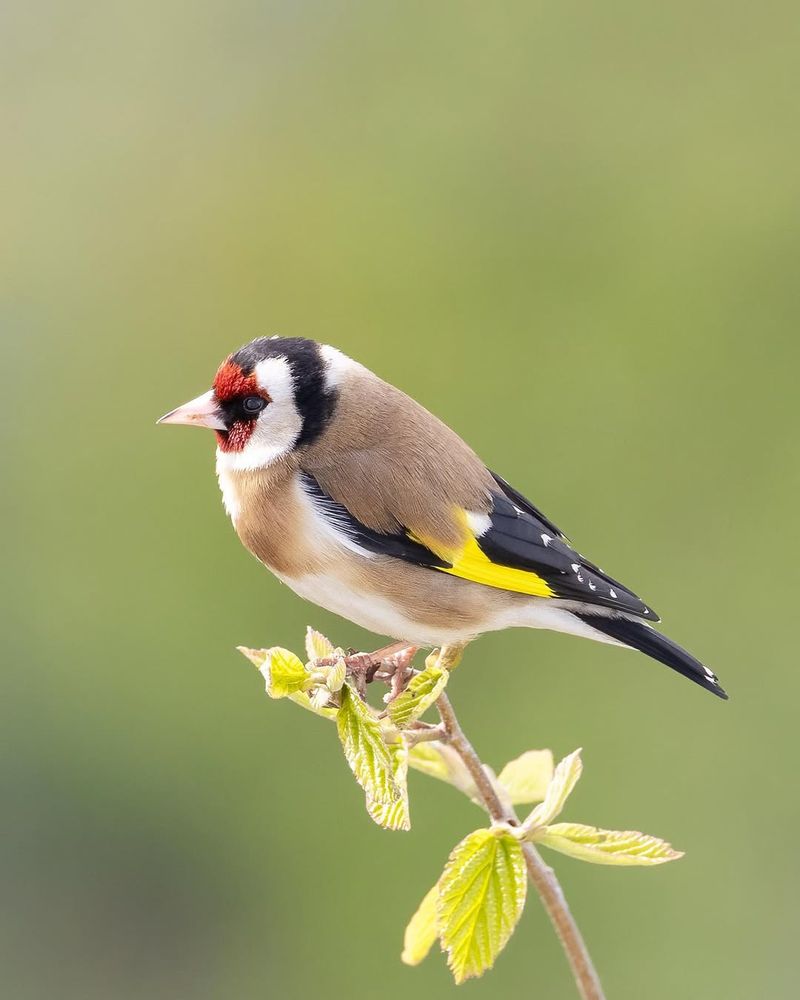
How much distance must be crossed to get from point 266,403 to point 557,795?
869mm

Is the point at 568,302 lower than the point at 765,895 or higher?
higher

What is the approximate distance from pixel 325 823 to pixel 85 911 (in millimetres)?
1173

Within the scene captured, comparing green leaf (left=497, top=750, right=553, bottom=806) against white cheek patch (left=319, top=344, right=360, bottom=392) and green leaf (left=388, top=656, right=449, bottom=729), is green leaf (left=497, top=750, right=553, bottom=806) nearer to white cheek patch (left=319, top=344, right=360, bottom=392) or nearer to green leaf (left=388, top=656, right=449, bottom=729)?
green leaf (left=388, top=656, right=449, bottom=729)

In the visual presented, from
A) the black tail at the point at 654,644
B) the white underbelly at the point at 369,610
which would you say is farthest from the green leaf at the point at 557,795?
the white underbelly at the point at 369,610

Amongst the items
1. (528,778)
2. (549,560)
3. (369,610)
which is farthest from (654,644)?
(369,610)

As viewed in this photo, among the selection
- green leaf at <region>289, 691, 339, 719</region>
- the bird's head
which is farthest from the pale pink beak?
green leaf at <region>289, 691, 339, 719</region>

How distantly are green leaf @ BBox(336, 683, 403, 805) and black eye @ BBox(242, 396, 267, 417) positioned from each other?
0.72m

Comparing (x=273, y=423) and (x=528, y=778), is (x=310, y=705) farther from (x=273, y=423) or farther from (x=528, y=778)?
(x=273, y=423)

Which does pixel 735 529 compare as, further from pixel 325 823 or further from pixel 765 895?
pixel 325 823

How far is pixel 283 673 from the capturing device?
56.1 inches

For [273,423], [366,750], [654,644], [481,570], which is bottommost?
[654,644]

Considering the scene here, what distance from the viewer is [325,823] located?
4.54 metres

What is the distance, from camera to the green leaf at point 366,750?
1375 millimetres

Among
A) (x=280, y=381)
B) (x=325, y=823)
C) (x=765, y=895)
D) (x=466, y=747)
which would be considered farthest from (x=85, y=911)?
(x=466, y=747)
